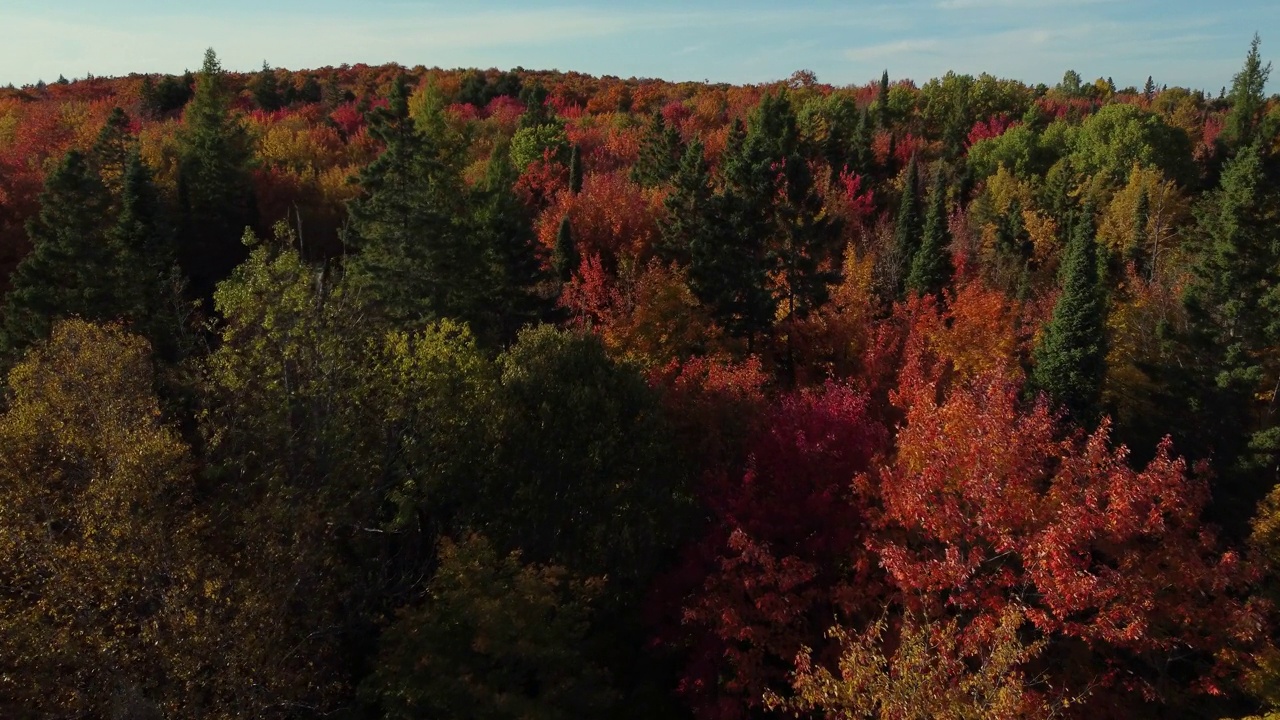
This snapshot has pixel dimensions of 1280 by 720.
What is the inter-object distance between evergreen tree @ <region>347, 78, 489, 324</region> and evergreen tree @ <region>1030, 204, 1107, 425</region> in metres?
21.8

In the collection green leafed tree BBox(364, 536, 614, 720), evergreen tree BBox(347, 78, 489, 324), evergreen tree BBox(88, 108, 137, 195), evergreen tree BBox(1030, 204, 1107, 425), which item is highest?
evergreen tree BBox(88, 108, 137, 195)

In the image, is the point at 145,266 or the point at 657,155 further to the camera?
the point at 657,155

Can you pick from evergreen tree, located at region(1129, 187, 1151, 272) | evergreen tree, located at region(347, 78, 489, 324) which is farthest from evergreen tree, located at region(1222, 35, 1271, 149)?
evergreen tree, located at region(347, 78, 489, 324)

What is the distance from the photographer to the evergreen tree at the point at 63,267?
93.8 feet

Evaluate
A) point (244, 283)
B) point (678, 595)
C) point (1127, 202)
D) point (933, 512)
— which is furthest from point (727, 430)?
point (1127, 202)

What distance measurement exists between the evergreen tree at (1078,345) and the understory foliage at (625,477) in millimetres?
118

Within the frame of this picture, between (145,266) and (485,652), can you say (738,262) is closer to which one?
(485,652)

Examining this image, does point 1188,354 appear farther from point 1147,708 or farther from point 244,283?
point 244,283

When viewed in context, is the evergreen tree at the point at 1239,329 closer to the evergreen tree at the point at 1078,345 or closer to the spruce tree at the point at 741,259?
the evergreen tree at the point at 1078,345

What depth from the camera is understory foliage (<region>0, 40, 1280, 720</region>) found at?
13.2m

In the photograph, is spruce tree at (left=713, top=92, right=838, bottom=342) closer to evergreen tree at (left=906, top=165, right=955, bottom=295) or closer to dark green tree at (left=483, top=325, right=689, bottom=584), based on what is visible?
evergreen tree at (left=906, top=165, right=955, bottom=295)

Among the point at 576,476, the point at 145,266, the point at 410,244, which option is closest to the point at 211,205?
the point at 145,266

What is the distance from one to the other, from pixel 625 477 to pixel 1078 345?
20.2 m

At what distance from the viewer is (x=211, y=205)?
47031 mm
